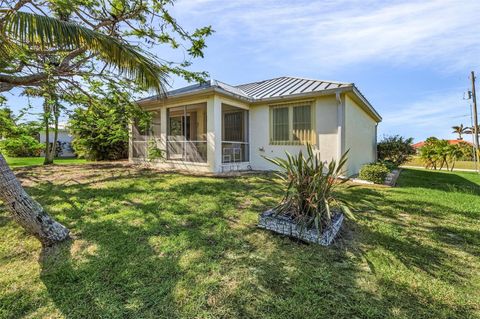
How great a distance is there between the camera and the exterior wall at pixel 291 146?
961cm

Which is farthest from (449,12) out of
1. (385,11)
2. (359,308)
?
(359,308)

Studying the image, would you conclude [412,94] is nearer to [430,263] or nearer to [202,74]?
[202,74]

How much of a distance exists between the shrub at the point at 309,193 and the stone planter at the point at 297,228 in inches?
3.8

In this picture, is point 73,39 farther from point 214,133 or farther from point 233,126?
point 233,126

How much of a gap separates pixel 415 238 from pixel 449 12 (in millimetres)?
7534

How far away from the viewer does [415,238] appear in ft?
13.3

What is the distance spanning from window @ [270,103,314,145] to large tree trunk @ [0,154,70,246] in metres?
8.79

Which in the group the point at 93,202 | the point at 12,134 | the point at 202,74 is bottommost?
the point at 93,202

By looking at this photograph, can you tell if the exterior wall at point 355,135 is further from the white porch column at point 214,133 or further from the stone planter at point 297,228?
the stone planter at point 297,228

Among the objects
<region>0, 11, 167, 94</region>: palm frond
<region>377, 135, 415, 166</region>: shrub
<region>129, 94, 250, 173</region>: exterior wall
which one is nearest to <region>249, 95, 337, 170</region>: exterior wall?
<region>129, 94, 250, 173</region>: exterior wall

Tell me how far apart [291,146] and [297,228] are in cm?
698

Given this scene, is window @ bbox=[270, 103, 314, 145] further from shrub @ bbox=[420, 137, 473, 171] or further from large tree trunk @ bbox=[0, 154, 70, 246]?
shrub @ bbox=[420, 137, 473, 171]

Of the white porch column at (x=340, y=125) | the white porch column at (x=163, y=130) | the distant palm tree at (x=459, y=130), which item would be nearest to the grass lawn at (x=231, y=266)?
the white porch column at (x=340, y=125)

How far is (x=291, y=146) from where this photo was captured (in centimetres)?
1057
